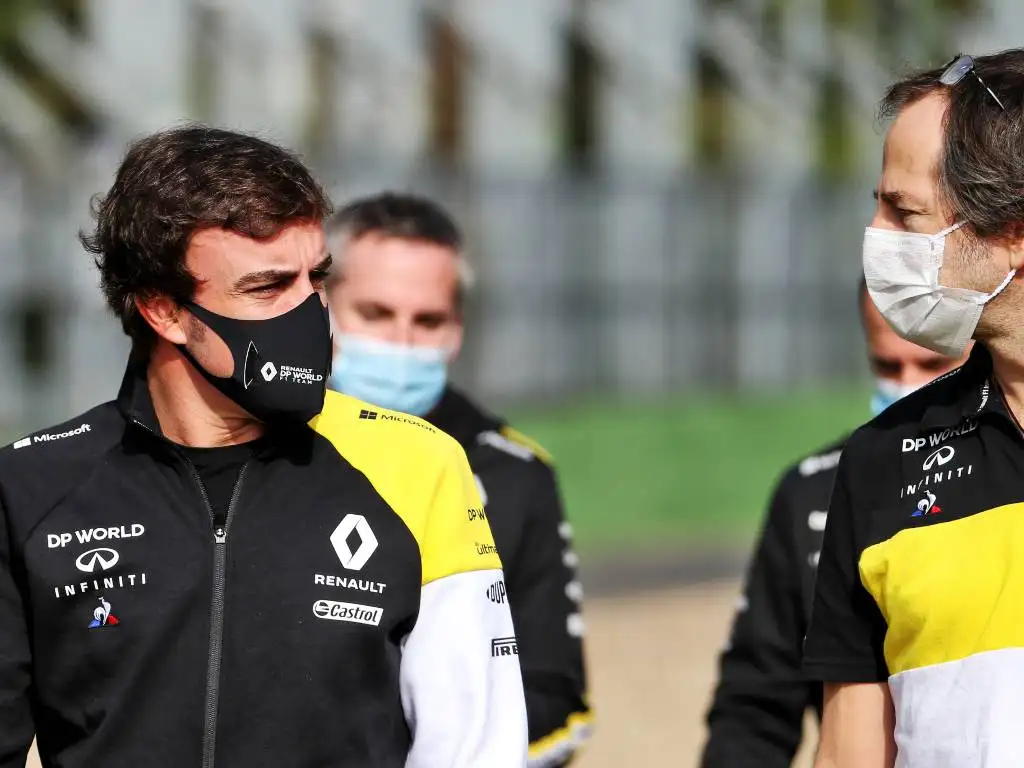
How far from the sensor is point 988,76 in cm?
323

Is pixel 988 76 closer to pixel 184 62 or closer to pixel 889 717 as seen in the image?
pixel 889 717

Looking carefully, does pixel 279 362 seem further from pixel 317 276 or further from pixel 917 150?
pixel 917 150

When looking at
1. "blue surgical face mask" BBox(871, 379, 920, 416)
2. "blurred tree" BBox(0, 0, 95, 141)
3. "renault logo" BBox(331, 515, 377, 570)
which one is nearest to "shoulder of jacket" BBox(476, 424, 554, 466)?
"blue surgical face mask" BBox(871, 379, 920, 416)

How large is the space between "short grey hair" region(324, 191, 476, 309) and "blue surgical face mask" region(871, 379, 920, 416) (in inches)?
48.0

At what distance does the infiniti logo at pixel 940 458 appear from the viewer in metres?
3.27

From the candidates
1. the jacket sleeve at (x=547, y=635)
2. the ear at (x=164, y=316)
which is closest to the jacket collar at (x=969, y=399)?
the ear at (x=164, y=316)

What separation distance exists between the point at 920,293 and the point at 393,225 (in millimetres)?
→ 2026

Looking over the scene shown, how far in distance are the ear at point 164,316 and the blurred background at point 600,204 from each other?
235 inches

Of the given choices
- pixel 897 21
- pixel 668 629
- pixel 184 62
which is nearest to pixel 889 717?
pixel 668 629

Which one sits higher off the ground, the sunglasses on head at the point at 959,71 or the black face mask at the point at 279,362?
the sunglasses on head at the point at 959,71

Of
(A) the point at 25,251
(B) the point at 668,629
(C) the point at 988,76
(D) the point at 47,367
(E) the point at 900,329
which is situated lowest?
(B) the point at 668,629

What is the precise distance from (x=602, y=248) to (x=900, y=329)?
1554 cm

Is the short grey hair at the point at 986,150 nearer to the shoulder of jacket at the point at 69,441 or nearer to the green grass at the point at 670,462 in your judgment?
the shoulder of jacket at the point at 69,441

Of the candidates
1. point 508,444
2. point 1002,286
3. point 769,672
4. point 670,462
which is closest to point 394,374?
point 508,444
